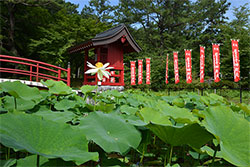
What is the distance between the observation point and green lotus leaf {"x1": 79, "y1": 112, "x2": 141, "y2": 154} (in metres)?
0.49

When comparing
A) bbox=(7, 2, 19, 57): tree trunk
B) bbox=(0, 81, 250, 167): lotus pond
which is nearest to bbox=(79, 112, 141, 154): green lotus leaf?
bbox=(0, 81, 250, 167): lotus pond

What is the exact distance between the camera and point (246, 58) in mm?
10281

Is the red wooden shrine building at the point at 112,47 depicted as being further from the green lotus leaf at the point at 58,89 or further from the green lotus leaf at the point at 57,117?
the green lotus leaf at the point at 57,117

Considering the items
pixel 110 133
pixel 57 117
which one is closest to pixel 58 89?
pixel 57 117

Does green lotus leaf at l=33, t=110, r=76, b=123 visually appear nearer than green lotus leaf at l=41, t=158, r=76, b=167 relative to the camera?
No

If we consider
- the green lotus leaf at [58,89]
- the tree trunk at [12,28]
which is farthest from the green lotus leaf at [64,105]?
the tree trunk at [12,28]

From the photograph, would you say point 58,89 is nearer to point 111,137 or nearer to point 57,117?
point 57,117

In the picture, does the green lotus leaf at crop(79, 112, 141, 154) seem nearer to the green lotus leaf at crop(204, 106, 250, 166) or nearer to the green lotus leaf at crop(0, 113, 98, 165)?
the green lotus leaf at crop(0, 113, 98, 165)

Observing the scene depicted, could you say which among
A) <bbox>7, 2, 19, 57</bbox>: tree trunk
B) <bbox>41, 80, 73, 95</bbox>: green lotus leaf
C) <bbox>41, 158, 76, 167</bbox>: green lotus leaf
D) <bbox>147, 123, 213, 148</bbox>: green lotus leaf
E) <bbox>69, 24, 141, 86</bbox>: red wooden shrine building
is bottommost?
<bbox>41, 158, 76, 167</bbox>: green lotus leaf

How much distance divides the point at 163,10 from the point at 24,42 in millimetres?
11642

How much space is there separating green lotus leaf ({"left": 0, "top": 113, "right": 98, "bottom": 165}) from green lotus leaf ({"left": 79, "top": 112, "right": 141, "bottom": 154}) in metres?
0.06

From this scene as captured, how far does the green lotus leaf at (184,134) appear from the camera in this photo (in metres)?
0.53

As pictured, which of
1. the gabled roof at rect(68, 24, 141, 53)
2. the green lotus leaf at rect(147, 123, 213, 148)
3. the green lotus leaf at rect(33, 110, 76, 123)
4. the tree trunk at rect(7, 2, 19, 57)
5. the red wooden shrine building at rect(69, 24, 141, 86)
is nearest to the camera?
the green lotus leaf at rect(147, 123, 213, 148)

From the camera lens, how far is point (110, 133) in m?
0.58
